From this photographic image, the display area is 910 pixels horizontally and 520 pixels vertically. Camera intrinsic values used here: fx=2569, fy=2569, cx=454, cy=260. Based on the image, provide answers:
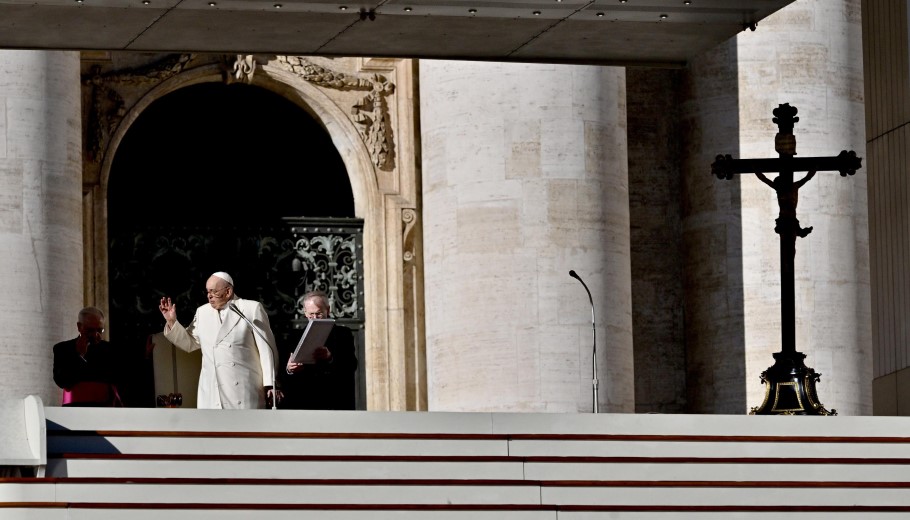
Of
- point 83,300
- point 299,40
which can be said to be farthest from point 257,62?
point 299,40

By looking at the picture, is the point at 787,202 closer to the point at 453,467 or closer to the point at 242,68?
the point at 453,467

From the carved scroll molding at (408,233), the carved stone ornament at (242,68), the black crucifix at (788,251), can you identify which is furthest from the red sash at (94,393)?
the carved stone ornament at (242,68)

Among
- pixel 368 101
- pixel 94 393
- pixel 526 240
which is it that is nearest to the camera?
pixel 94 393

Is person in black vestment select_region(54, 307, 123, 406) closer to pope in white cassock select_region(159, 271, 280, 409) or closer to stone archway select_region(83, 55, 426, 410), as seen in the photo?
pope in white cassock select_region(159, 271, 280, 409)

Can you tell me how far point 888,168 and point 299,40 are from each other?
1229cm

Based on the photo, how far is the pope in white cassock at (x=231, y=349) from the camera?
61.6 ft

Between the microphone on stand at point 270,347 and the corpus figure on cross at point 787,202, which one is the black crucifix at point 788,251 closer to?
the corpus figure on cross at point 787,202

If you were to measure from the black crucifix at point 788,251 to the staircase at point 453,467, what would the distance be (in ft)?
5.11

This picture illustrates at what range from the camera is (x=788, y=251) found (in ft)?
68.0

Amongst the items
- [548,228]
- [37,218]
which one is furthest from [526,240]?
[37,218]

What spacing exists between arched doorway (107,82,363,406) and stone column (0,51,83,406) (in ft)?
6.69

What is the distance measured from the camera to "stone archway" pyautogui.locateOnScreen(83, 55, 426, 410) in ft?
81.0

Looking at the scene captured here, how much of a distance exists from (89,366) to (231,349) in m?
1.05

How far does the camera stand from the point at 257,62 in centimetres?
2539
